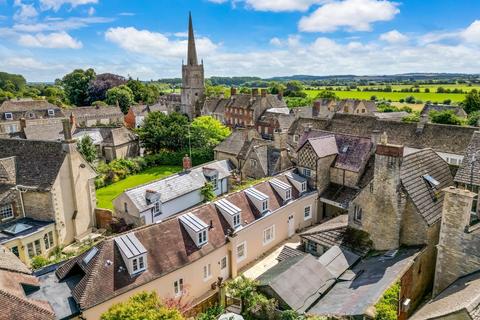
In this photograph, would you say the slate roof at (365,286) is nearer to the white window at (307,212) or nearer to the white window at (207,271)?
the white window at (207,271)

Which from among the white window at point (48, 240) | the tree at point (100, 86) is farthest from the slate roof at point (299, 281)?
the tree at point (100, 86)

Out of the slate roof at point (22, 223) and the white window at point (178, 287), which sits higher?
the slate roof at point (22, 223)

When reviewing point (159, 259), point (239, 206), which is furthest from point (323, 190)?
point (159, 259)

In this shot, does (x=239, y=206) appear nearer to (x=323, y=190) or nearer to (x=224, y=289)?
(x=224, y=289)

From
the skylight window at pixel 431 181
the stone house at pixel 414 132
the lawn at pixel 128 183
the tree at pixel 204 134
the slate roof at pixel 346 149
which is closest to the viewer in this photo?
the skylight window at pixel 431 181

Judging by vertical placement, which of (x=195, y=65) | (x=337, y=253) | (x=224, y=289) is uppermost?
(x=195, y=65)

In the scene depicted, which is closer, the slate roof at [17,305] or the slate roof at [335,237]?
the slate roof at [17,305]

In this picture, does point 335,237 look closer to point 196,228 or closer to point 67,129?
point 196,228
